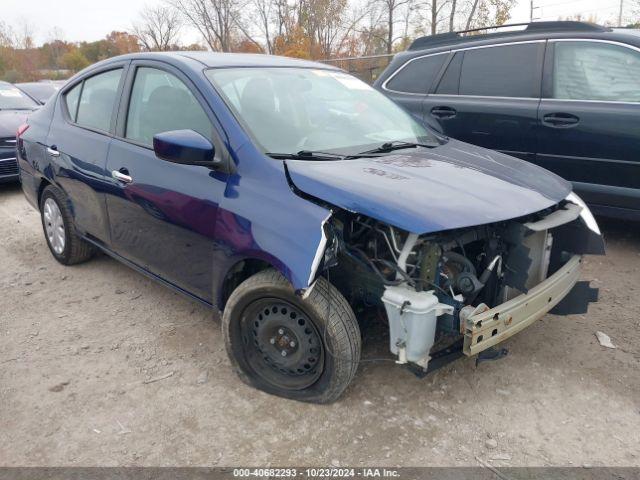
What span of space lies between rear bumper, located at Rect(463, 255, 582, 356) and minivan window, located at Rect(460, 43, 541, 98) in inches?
86.8

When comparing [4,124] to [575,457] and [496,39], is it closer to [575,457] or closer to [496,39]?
[496,39]

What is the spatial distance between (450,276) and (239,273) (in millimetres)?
1113

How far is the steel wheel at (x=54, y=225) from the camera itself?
439cm

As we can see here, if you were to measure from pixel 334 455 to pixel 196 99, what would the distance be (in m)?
2.00

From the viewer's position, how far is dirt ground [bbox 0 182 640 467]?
93.4 inches

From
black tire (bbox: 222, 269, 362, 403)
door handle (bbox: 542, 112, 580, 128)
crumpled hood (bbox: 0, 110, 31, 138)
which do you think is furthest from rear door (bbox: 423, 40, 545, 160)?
crumpled hood (bbox: 0, 110, 31, 138)

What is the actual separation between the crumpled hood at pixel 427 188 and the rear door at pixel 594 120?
1474 millimetres

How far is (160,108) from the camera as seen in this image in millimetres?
3234

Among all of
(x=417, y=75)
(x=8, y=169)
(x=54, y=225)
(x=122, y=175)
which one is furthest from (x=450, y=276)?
(x=8, y=169)

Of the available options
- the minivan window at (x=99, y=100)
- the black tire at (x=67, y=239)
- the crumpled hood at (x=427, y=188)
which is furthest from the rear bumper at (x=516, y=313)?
the black tire at (x=67, y=239)

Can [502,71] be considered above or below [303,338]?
above

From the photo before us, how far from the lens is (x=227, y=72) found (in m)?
3.11

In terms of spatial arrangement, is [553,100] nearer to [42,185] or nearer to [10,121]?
[42,185]

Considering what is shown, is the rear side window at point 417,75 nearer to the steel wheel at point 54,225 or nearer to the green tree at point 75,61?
the steel wheel at point 54,225
